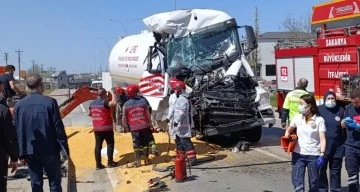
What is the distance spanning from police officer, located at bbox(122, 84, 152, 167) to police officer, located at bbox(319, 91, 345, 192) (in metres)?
4.44

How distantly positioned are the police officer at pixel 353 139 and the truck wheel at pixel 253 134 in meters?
5.72

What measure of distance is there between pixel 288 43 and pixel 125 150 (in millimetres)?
6036

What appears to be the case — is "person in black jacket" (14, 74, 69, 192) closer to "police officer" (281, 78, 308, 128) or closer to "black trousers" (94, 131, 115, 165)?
"black trousers" (94, 131, 115, 165)

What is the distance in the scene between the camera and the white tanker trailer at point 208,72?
1137cm

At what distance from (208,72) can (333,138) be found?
581cm

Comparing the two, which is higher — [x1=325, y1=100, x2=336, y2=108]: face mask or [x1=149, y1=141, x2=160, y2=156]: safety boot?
[x1=325, y1=100, x2=336, y2=108]: face mask

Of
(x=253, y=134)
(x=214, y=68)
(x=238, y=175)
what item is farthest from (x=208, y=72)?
(x=238, y=175)

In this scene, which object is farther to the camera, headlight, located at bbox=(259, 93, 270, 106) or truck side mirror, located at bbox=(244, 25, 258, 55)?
truck side mirror, located at bbox=(244, 25, 258, 55)

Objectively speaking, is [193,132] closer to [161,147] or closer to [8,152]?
[161,147]

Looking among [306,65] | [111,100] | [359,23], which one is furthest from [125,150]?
[359,23]

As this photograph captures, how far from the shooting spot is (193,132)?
11.4 m

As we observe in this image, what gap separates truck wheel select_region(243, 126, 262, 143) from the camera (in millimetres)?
12398

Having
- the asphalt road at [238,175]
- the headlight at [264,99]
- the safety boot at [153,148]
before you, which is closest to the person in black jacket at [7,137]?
the asphalt road at [238,175]

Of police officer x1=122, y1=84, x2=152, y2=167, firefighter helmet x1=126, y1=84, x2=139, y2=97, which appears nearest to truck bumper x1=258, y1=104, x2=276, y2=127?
police officer x1=122, y1=84, x2=152, y2=167
